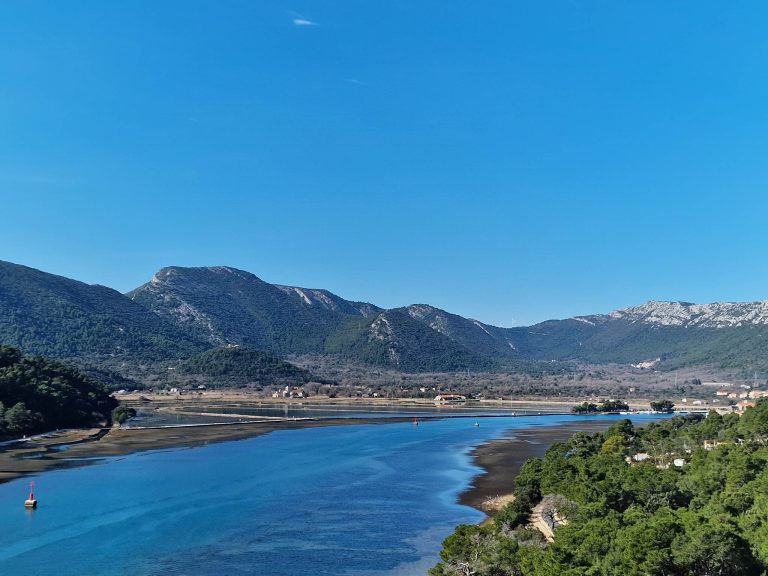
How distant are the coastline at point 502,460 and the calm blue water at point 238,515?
4.07ft

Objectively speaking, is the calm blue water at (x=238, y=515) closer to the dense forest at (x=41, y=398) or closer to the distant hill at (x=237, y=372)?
the dense forest at (x=41, y=398)

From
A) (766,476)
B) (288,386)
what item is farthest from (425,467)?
(288,386)

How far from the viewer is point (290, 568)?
2936 centimetres

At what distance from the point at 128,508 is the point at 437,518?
16.9m

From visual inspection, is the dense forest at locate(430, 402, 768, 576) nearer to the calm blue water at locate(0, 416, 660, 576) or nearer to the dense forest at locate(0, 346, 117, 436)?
the calm blue water at locate(0, 416, 660, 576)

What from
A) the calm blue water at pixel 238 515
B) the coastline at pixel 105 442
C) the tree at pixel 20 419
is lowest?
the calm blue water at pixel 238 515

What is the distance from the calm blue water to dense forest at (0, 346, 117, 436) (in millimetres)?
16898

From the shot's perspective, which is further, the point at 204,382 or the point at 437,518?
the point at 204,382

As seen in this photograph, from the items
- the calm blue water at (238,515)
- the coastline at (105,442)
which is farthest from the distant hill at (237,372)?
the calm blue water at (238,515)

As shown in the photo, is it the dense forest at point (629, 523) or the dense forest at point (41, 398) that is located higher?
the dense forest at point (41, 398)

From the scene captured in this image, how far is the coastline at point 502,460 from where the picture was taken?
44125 mm

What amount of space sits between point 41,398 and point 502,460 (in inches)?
1926

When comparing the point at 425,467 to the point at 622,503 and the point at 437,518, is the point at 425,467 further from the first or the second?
the point at 622,503

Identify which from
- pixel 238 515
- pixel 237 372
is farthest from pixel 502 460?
pixel 237 372
